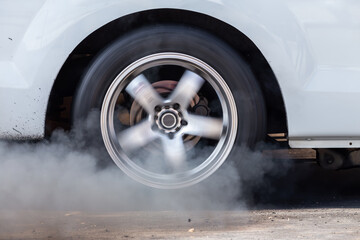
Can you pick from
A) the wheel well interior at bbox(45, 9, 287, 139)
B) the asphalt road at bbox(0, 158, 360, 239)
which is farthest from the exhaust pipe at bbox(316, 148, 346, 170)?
the wheel well interior at bbox(45, 9, 287, 139)

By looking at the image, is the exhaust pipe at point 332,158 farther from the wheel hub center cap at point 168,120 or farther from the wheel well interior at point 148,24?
the wheel hub center cap at point 168,120

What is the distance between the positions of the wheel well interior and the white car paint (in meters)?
0.13

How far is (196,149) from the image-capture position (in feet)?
14.0

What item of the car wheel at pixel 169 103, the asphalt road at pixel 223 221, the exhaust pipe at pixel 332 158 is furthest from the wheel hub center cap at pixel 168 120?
the exhaust pipe at pixel 332 158

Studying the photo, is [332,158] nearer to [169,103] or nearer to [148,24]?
[169,103]

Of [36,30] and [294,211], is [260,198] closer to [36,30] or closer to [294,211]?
[294,211]

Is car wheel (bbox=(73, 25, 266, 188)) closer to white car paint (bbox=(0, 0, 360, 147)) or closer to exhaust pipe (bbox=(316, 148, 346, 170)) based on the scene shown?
white car paint (bbox=(0, 0, 360, 147))

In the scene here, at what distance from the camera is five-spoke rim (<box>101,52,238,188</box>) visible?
13.6 feet

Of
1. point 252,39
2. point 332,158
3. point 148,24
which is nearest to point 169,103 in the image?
point 148,24

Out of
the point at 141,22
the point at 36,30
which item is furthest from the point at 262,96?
the point at 36,30

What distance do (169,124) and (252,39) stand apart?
1.98 feet

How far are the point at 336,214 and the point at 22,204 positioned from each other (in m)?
1.62

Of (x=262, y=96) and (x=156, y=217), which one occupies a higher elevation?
(x=262, y=96)

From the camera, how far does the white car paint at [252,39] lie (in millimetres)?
3971
